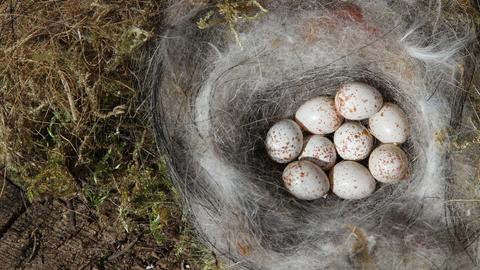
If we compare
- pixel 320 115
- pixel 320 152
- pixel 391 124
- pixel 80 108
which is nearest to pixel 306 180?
pixel 320 152

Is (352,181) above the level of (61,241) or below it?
above

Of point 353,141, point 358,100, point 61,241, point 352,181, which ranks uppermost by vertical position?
point 358,100

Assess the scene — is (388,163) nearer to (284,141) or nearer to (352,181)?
(352,181)

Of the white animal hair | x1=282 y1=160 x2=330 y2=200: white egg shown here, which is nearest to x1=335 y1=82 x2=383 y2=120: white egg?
the white animal hair

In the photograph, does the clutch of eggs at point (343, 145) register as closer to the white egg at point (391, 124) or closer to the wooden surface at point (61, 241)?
the white egg at point (391, 124)

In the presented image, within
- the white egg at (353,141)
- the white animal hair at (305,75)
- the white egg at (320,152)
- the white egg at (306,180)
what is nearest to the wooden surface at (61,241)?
the white animal hair at (305,75)

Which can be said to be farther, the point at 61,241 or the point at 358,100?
the point at 61,241
